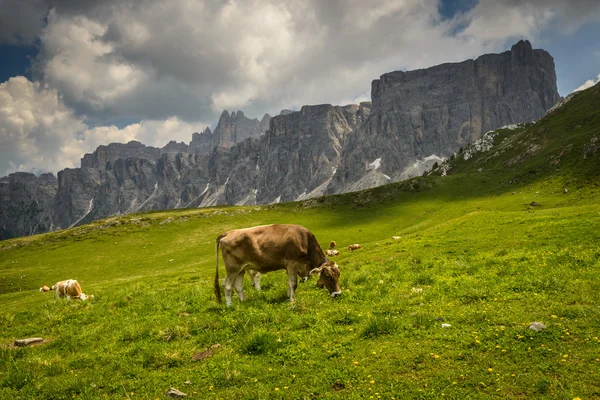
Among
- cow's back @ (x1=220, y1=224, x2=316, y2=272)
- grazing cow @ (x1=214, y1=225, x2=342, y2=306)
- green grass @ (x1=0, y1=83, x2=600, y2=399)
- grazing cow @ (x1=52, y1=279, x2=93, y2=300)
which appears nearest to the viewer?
green grass @ (x1=0, y1=83, x2=600, y2=399)

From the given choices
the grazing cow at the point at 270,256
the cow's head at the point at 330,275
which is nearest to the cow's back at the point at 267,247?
the grazing cow at the point at 270,256

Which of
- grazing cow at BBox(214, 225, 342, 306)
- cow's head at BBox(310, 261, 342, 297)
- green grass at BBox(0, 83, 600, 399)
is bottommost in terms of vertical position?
green grass at BBox(0, 83, 600, 399)

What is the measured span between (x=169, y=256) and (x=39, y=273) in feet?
63.0

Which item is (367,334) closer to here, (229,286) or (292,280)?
(292,280)

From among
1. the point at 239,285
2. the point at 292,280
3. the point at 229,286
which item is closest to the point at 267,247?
the point at 292,280

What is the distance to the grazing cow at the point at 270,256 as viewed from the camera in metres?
15.8

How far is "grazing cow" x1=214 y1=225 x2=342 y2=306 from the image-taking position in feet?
51.7

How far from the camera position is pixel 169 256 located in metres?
58.0

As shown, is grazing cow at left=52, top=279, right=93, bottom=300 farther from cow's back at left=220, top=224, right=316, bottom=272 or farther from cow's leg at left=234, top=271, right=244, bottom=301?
cow's back at left=220, top=224, right=316, bottom=272

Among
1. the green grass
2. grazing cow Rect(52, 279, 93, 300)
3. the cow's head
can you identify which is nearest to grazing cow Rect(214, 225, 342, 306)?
the cow's head

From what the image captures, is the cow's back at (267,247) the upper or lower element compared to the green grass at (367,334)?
upper

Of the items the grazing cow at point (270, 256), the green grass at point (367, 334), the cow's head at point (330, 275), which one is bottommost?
the green grass at point (367, 334)

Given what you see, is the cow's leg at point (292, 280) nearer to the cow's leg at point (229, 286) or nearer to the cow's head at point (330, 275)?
the cow's head at point (330, 275)

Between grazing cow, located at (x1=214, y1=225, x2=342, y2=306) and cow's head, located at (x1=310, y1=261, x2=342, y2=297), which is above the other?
grazing cow, located at (x1=214, y1=225, x2=342, y2=306)
